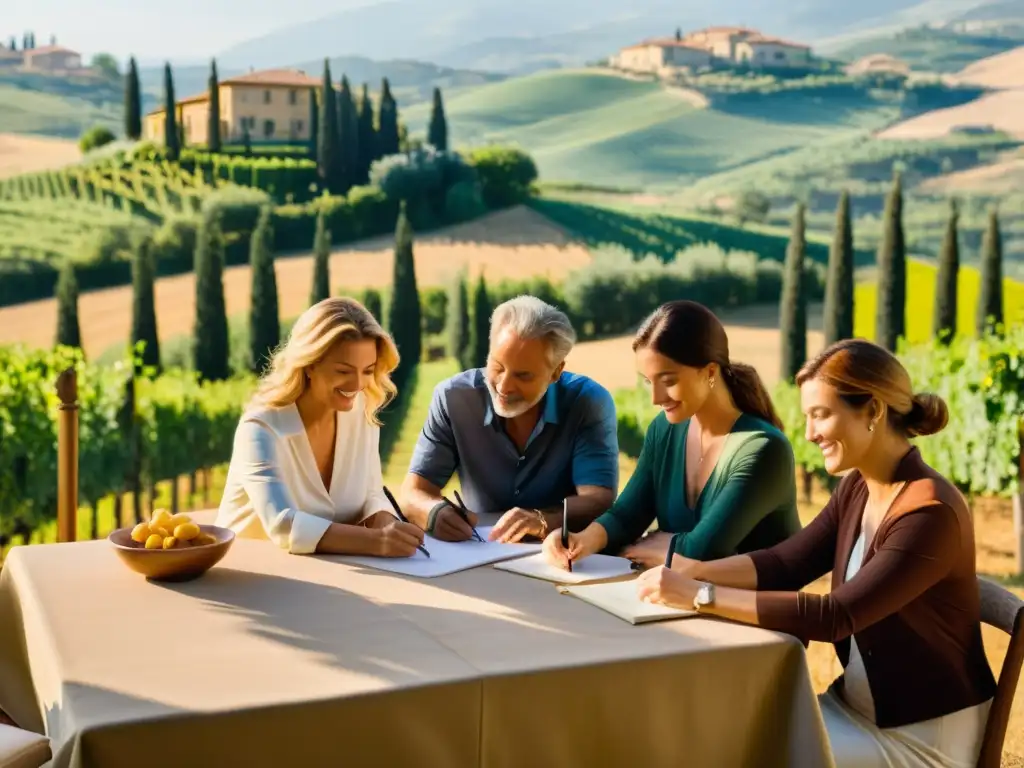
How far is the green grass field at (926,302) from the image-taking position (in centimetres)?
1023

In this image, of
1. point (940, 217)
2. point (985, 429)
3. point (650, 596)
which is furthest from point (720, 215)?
point (650, 596)

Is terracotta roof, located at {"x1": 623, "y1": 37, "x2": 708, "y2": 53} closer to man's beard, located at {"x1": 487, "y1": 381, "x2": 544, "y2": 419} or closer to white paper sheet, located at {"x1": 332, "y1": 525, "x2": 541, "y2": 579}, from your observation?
man's beard, located at {"x1": 487, "y1": 381, "x2": 544, "y2": 419}

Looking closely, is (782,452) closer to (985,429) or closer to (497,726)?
(497,726)

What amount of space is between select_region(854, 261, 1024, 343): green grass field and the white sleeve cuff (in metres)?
8.36

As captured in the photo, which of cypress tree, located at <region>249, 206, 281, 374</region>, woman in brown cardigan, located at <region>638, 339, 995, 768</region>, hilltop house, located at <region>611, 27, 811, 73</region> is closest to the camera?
woman in brown cardigan, located at <region>638, 339, 995, 768</region>

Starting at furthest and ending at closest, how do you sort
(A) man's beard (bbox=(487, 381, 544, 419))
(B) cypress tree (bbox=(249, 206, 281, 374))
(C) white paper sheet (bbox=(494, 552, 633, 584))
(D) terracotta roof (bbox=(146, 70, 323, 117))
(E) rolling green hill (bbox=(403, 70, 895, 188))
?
(E) rolling green hill (bbox=(403, 70, 895, 188))
(D) terracotta roof (bbox=(146, 70, 323, 117))
(B) cypress tree (bbox=(249, 206, 281, 374))
(A) man's beard (bbox=(487, 381, 544, 419))
(C) white paper sheet (bbox=(494, 552, 633, 584))

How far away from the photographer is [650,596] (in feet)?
7.18

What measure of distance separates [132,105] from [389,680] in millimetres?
8859

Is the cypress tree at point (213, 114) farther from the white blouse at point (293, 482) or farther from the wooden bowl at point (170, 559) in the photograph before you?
the wooden bowl at point (170, 559)

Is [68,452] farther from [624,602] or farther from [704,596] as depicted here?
[704,596]

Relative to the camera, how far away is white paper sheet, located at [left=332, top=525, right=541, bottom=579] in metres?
2.44

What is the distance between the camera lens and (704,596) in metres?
2.11

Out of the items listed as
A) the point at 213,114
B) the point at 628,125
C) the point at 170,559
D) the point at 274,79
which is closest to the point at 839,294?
the point at 628,125

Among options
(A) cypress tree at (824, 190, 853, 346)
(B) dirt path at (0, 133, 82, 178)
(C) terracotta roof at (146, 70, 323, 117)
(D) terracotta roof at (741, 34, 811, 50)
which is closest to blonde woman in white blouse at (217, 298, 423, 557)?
(B) dirt path at (0, 133, 82, 178)
